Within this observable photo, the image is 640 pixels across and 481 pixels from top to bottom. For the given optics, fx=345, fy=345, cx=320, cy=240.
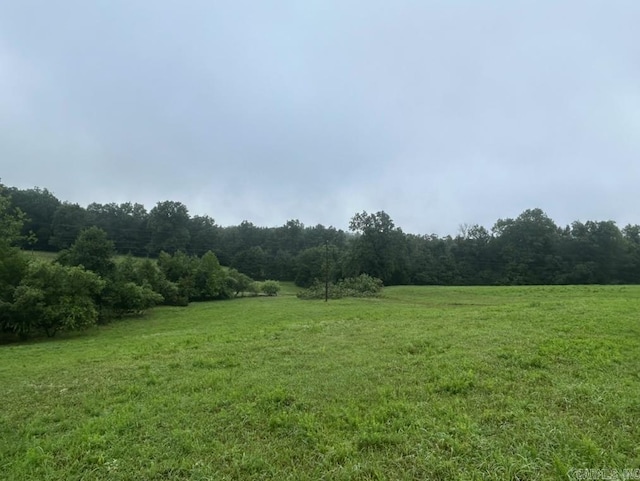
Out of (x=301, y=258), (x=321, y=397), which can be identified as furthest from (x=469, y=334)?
(x=301, y=258)

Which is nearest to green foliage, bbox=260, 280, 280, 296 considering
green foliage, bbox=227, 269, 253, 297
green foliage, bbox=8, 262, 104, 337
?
green foliage, bbox=227, 269, 253, 297

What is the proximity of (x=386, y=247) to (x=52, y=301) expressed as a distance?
172 feet

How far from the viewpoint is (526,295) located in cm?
3122

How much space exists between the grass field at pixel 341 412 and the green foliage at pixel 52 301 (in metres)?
17.3

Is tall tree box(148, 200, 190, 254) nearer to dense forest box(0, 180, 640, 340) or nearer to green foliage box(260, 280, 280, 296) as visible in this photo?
dense forest box(0, 180, 640, 340)

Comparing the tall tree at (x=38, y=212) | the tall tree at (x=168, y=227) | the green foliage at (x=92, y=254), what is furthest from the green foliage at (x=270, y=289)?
the tall tree at (x=38, y=212)

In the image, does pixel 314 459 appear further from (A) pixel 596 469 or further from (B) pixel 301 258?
(B) pixel 301 258

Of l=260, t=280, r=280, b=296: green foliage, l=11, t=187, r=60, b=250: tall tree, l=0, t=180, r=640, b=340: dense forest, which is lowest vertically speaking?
l=260, t=280, r=280, b=296: green foliage

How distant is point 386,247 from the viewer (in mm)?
66062

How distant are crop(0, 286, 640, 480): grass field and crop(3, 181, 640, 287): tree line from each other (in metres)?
44.9

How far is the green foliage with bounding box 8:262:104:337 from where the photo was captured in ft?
76.8

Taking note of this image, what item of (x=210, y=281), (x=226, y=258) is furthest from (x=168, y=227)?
(x=210, y=281)

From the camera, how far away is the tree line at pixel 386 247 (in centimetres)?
6150

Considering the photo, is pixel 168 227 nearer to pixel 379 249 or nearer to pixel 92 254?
pixel 92 254
